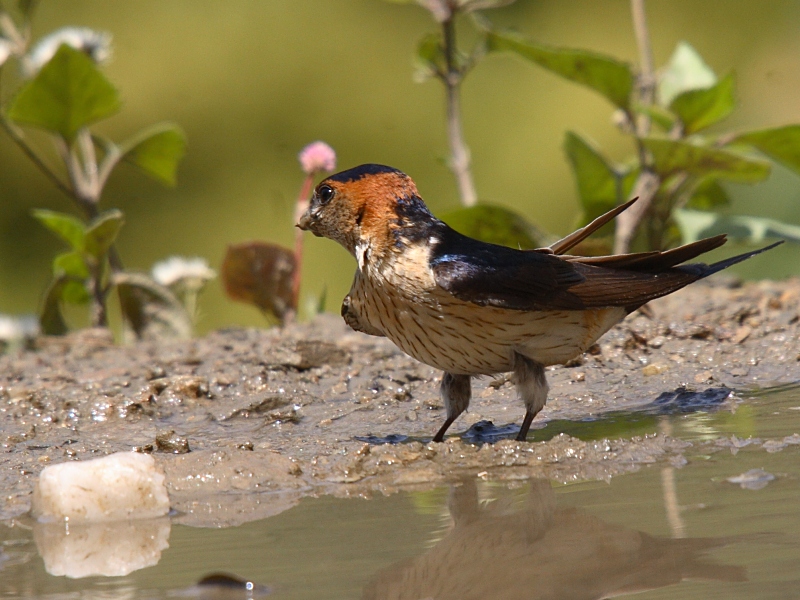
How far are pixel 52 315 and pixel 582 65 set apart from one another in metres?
3.18

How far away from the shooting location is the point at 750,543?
2133mm

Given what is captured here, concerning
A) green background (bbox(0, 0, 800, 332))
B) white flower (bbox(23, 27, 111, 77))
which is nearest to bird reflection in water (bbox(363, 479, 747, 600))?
white flower (bbox(23, 27, 111, 77))

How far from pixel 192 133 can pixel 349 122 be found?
1.17 metres

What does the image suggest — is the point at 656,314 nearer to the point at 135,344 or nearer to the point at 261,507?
the point at 135,344

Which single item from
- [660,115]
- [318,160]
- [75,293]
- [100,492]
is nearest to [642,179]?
[660,115]

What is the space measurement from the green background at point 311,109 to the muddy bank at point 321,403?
104 inches

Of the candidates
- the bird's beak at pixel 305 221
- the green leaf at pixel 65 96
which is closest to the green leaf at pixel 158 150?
the green leaf at pixel 65 96

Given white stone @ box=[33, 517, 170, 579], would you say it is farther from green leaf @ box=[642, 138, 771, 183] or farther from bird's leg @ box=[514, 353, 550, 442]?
green leaf @ box=[642, 138, 771, 183]

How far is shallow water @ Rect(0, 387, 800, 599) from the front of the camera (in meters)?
2.03

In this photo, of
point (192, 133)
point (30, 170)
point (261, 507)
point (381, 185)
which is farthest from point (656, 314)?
point (30, 170)

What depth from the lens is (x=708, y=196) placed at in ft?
21.2

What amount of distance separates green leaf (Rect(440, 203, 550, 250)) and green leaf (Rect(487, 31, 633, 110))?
0.75 m

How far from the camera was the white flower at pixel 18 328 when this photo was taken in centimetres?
612

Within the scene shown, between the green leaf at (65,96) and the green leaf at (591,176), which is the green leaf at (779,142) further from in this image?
the green leaf at (65,96)
